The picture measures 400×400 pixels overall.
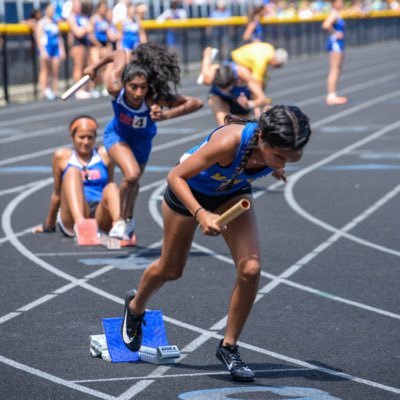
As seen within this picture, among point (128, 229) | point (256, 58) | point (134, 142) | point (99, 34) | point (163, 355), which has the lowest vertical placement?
point (99, 34)

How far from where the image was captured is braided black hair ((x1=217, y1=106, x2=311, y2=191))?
5.87m

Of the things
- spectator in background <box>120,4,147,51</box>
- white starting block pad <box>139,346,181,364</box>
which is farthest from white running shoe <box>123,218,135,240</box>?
spectator in background <box>120,4,147,51</box>

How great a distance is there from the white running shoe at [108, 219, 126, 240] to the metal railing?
12.9 m

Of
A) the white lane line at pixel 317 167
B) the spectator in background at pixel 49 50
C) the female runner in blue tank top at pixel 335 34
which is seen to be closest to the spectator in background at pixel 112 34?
the spectator in background at pixel 49 50

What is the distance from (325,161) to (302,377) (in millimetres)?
10116

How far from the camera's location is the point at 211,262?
9.78 meters

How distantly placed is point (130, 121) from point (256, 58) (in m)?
4.10

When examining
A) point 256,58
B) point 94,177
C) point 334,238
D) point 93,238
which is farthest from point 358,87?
point 93,238

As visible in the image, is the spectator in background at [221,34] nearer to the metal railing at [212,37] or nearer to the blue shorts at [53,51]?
the metal railing at [212,37]

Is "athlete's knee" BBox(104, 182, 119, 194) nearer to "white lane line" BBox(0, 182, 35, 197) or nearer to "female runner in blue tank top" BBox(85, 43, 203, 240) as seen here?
"female runner in blue tank top" BBox(85, 43, 203, 240)

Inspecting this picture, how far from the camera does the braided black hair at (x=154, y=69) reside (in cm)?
971

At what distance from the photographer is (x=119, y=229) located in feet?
33.5

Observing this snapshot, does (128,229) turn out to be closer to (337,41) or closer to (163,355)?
(163,355)

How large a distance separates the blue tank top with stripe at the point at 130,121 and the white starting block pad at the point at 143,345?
126 inches
